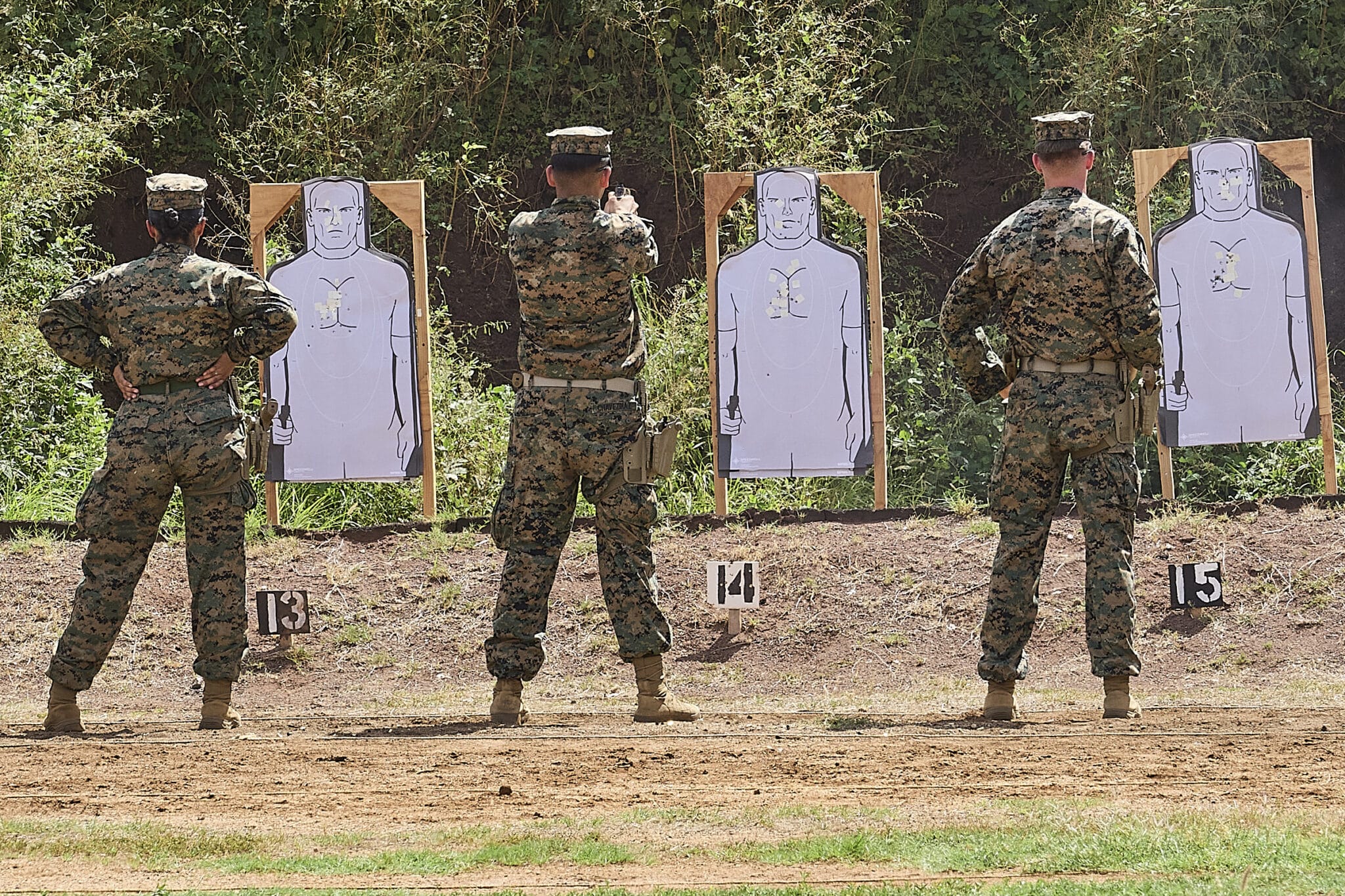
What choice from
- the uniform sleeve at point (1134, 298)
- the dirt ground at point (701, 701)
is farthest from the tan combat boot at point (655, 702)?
the uniform sleeve at point (1134, 298)

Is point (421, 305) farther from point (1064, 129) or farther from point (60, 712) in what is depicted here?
point (1064, 129)

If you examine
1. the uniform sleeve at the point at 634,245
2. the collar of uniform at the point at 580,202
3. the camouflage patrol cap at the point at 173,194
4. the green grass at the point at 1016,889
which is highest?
the camouflage patrol cap at the point at 173,194

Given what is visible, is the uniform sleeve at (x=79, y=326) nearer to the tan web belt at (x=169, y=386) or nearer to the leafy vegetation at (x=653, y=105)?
the tan web belt at (x=169, y=386)

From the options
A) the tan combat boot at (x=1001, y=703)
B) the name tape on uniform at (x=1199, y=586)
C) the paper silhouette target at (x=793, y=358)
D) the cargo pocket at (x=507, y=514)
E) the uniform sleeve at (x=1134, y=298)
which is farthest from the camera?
the paper silhouette target at (x=793, y=358)

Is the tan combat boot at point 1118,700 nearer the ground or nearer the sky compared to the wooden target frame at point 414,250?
nearer the ground


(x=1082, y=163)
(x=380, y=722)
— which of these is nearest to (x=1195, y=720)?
(x=1082, y=163)

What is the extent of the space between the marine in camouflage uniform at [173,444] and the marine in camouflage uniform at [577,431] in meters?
0.92

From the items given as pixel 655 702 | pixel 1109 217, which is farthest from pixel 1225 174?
pixel 655 702

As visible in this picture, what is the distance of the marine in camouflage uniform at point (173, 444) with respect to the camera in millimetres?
5699

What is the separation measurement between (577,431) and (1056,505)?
170 cm

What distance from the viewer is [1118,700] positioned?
18.0 ft

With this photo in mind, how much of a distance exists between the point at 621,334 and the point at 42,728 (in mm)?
2545

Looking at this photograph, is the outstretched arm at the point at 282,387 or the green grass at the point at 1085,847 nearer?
the green grass at the point at 1085,847

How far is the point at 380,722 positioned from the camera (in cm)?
600
